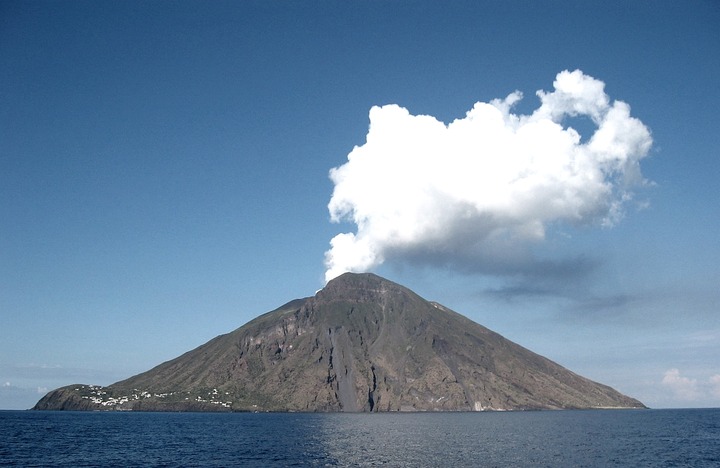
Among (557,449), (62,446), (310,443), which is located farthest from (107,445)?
(557,449)

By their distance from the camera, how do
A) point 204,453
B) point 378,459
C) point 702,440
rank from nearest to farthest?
point 378,459 < point 204,453 < point 702,440

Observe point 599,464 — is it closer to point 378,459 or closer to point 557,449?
point 557,449

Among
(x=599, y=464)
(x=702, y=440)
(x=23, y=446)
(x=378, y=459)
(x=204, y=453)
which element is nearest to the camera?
(x=599, y=464)

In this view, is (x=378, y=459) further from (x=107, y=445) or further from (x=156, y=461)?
(x=107, y=445)

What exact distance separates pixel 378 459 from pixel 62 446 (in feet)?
266

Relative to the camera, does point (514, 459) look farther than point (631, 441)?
No

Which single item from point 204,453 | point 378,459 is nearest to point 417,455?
point 378,459

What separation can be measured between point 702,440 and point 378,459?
114m

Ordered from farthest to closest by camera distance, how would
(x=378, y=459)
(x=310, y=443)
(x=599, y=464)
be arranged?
(x=310, y=443)
(x=378, y=459)
(x=599, y=464)

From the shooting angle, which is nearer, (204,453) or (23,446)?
(204,453)

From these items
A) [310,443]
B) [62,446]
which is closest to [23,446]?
[62,446]

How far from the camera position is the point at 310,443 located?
158 m

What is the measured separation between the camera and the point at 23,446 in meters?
139

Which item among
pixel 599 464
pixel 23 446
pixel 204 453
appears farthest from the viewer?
pixel 23 446
